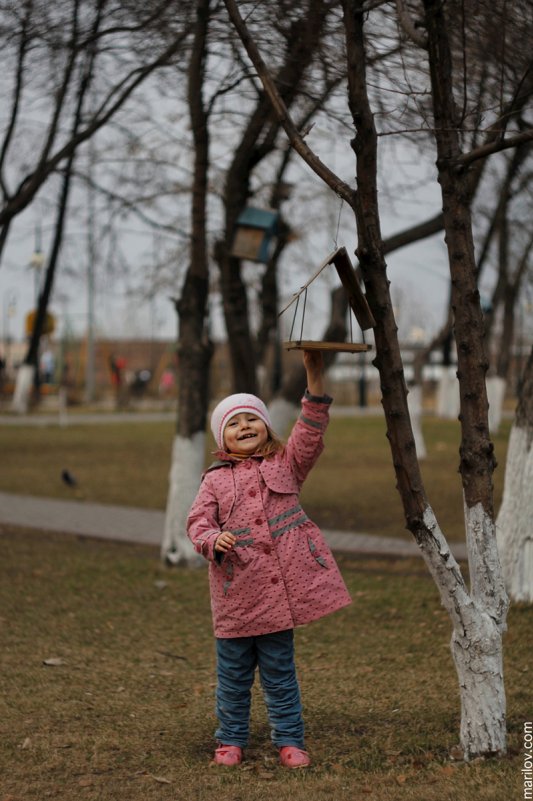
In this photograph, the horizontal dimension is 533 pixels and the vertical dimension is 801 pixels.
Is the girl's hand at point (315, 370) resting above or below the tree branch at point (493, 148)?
below

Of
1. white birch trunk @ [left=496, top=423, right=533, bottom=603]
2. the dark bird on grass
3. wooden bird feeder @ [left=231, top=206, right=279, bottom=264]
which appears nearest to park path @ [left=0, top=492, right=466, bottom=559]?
the dark bird on grass

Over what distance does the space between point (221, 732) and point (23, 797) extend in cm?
80

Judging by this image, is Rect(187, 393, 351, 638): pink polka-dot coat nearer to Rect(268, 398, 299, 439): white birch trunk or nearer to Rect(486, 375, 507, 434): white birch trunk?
Rect(268, 398, 299, 439): white birch trunk

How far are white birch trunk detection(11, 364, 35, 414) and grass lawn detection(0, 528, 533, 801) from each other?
73.3ft

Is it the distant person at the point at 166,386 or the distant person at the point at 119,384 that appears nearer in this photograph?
the distant person at the point at 119,384

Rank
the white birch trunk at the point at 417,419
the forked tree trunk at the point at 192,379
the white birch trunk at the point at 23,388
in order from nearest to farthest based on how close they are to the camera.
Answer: the forked tree trunk at the point at 192,379
the white birch trunk at the point at 417,419
the white birch trunk at the point at 23,388

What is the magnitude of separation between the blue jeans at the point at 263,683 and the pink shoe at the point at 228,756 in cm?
3

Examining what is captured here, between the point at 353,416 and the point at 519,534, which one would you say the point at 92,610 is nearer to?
the point at 519,534

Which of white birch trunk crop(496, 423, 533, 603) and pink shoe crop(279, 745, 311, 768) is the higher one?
white birch trunk crop(496, 423, 533, 603)

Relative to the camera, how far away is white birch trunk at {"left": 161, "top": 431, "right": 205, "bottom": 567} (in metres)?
9.66

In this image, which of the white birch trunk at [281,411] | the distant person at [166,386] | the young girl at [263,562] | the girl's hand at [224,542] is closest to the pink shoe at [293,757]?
the young girl at [263,562]

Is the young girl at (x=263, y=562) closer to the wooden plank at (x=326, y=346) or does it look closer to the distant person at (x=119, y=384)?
the wooden plank at (x=326, y=346)

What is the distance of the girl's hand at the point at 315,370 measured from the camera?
177 inches

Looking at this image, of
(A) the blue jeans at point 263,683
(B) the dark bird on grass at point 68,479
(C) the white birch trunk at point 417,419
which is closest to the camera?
(A) the blue jeans at point 263,683
